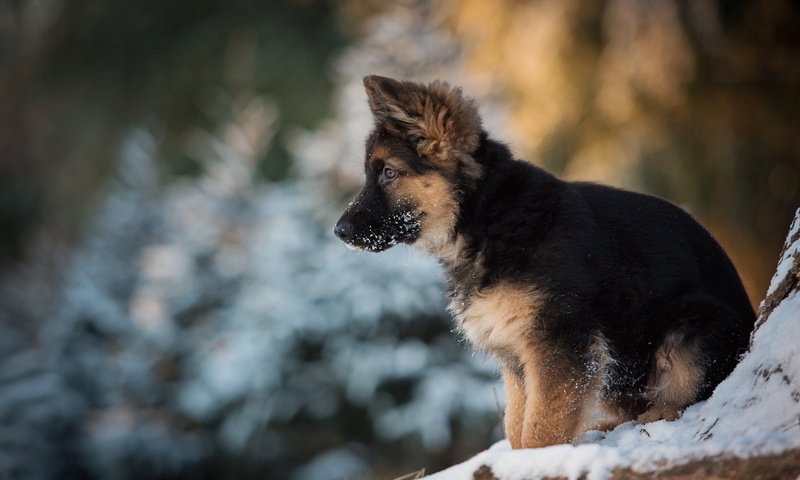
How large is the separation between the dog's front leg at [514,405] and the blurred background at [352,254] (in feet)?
16.9

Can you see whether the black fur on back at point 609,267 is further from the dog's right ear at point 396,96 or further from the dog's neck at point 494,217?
the dog's right ear at point 396,96

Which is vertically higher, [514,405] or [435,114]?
[435,114]

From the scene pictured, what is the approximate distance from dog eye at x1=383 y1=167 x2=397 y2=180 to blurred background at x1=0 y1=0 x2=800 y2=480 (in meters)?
4.66

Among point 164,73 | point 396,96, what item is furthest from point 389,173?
point 164,73

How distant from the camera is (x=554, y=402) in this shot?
3.98 metres

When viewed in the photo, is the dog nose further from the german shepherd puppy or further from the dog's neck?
the dog's neck

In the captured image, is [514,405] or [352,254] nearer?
[514,405]

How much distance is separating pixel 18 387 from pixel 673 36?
9281mm

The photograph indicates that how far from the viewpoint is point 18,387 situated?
1214cm

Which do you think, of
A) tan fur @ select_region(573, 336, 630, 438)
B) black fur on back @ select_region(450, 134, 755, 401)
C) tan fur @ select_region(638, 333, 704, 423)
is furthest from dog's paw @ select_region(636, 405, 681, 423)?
tan fur @ select_region(573, 336, 630, 438)

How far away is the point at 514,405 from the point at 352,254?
668cm

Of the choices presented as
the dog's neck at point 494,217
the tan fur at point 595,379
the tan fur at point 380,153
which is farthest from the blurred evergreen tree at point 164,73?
the tan fur at point 595,379

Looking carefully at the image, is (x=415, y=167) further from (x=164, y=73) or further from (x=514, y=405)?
(x=164, y=73)

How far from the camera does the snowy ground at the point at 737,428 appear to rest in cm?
277
